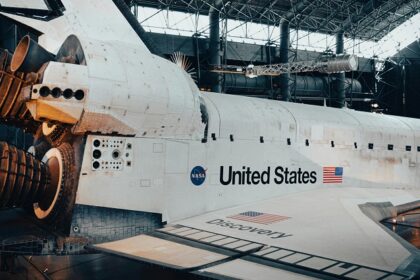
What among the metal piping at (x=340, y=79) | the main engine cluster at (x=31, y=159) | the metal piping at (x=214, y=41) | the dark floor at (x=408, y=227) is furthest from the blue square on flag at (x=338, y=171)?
the metal piping at (x=340, y=79)

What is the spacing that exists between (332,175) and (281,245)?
409 centimetres

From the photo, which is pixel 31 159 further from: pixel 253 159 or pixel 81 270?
pixel 253 159

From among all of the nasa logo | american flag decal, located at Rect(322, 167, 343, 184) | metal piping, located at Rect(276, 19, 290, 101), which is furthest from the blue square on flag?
metal piping, located at Rect(276, 19, 290, 101)

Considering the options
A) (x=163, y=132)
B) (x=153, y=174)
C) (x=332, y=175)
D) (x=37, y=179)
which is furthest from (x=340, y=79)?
(x=37, y=179)

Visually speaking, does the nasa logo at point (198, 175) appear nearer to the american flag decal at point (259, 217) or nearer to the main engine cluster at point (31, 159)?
the american flag decal at point (259, 217)

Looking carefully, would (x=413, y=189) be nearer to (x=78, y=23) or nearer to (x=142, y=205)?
(x=142, y=205)

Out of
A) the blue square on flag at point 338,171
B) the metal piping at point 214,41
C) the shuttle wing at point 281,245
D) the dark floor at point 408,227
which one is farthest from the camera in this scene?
the metal piping at point 214,41

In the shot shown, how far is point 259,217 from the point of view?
577 centimetres

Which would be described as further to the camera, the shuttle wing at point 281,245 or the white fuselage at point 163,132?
the white fuselage at point 163,132

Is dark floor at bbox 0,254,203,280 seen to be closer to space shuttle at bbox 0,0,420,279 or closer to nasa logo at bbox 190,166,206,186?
space shuttle at bbox 0,0,420,279

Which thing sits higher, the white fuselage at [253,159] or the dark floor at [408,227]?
the white fuselage at [253,159]

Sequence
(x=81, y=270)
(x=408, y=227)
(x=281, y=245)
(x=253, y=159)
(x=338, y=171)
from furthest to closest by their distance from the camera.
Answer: (x=408, y=227) < (x=338, y=171) < (x=253, y=159) < (x=81, y=270) < (x=281, y=245)

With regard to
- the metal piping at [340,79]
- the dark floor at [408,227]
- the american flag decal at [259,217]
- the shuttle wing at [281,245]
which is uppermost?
the metal piping at [340,79]

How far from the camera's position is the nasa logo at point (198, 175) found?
19.6 feet
